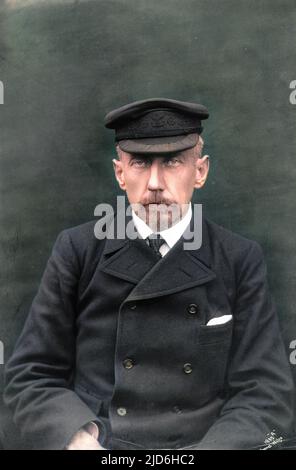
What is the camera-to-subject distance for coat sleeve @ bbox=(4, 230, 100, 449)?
2.50m

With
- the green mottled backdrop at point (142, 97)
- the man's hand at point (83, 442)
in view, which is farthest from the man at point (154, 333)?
the green mottled backdrop at point (142, 97)

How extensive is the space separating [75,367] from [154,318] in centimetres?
41

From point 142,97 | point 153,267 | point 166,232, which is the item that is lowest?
point 153,267

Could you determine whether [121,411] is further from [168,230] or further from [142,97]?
[142,97]

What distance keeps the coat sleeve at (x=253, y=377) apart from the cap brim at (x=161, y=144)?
0.53 meters

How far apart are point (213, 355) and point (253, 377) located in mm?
185

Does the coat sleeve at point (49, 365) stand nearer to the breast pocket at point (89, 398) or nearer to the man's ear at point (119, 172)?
the breast pocket at point (89, 398)

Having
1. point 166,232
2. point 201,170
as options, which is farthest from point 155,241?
point 201,170

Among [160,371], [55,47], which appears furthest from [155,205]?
[55,47]

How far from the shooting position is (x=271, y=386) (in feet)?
8.34

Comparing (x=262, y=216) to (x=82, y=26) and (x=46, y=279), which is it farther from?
(x=82, y=26)

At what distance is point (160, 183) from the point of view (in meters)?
2.48

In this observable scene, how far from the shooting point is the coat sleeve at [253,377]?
2.50 meters

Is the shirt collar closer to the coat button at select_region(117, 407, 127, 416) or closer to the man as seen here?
the man
